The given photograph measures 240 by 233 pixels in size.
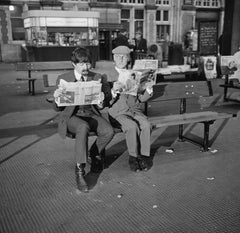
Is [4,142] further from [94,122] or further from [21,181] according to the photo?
[94,122]

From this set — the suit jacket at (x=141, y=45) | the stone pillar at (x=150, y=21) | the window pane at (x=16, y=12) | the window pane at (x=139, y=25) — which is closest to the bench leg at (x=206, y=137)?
the suit jacket at (x=141, y=45)

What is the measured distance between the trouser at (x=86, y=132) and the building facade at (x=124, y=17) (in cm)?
1693

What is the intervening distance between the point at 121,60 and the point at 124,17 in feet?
65.7

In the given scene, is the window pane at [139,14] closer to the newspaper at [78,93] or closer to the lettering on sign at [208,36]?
the lettering on sign at [208,36]

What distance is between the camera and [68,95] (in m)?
3.41

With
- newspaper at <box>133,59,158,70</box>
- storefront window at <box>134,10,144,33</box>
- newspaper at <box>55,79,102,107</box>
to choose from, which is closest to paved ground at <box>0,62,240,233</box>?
newspaper at <box>55,79,102,107</box>

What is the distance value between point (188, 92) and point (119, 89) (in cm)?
134

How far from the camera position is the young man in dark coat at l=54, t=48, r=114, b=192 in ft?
11.2

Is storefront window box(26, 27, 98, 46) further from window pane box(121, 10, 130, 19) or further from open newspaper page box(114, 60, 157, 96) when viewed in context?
open newspaper page box(114, 60, 157, 96)

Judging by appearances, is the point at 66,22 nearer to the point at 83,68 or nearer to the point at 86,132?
the point at 83,68

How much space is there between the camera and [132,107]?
4.09 m

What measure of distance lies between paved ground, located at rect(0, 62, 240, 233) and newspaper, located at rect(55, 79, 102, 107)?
88cm

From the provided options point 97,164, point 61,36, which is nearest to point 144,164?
point 97,164

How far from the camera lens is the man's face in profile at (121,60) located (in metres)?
3.99
